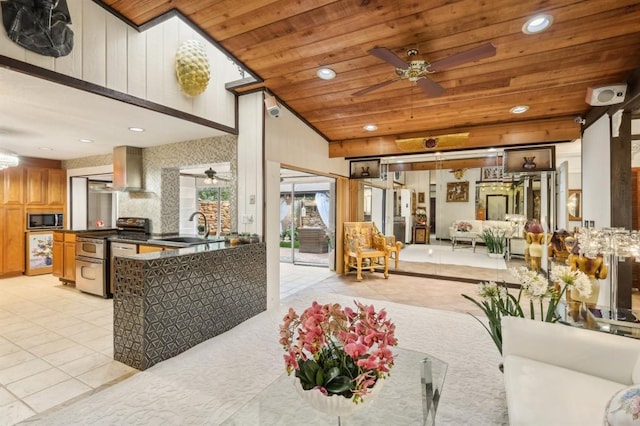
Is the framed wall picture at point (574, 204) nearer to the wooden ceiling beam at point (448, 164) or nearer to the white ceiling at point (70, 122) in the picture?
the wooden ceiling beam at point (448, 164)

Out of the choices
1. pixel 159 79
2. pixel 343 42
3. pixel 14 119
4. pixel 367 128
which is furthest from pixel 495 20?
pixel 14 119

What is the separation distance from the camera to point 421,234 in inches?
213

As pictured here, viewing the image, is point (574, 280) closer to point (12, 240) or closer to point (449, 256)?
point (449, 256)

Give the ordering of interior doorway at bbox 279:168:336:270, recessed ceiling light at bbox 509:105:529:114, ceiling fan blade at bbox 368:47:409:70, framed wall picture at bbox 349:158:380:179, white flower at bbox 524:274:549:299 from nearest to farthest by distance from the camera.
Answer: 1. white flower at bbox 524:274:549:299
2. ceiling fan blade at bbox 368:47:409:70
3. recessed ceiling light at bbox 509:105:529:114
4. framed wall picture at bbox 349:158:380:179
5. interior doorway at bbox 279:168:336:270

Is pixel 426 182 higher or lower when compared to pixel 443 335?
higher

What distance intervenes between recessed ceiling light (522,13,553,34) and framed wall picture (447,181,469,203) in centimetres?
267

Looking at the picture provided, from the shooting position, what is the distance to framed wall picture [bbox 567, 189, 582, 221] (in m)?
4.45

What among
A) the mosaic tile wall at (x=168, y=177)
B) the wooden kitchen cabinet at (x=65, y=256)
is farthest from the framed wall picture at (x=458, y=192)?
the wooden kitchen cabinet at (x=65, y=256)

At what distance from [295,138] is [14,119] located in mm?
3287

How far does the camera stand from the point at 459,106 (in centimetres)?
390

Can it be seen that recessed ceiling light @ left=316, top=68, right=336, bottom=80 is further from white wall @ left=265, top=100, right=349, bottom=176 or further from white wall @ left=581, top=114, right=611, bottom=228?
white wall @ left=581, top=114, right=611, bottom=228

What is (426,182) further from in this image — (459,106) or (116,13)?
(116,13)

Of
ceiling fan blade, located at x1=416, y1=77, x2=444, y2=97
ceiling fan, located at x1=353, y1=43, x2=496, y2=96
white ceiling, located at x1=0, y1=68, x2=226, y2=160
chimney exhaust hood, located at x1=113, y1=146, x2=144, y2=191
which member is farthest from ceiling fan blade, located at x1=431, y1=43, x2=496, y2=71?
chimney exhaust hood, located at x1=113, y1=146, x2=144, y2=191

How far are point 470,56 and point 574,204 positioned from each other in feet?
12.4
